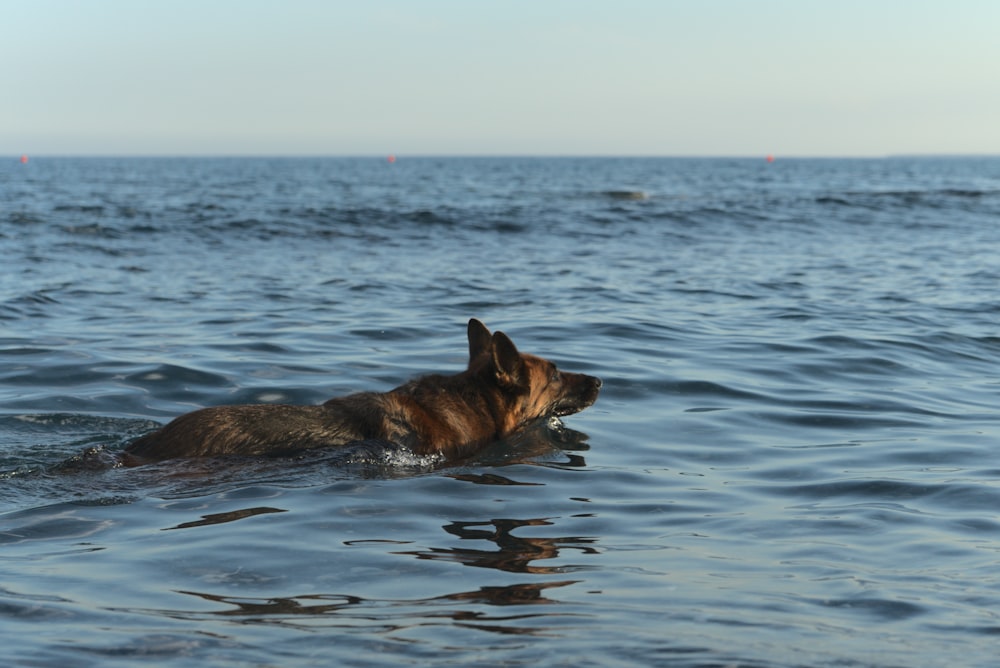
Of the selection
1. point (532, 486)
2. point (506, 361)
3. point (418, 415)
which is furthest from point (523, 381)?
point (532, 486)

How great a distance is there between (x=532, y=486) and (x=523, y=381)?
1.33m

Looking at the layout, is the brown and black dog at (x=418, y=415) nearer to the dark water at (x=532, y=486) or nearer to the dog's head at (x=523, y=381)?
the dog's head at (x=523, y=381)

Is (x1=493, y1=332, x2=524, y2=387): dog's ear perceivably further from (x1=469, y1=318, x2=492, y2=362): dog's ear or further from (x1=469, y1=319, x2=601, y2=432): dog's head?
(x1=469, y1=318, x2=492, y2=362): dog's ear

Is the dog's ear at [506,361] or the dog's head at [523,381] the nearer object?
the dog's ear at [506,361]

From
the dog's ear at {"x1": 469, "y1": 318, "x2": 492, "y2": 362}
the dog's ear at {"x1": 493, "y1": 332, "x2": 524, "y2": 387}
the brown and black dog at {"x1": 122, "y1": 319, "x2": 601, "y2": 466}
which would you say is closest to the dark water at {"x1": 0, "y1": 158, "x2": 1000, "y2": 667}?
the brown and black dog at {"x1": 122, "y1": 319, "x2": 601, "y2": 466}

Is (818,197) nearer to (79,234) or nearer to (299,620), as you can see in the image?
(79,234)

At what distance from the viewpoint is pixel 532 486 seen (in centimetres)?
751

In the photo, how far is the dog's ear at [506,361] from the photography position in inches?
327

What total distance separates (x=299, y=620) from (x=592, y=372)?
7.07m

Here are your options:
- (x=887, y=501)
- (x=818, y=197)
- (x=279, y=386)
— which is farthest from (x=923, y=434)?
(x=818, y=197)

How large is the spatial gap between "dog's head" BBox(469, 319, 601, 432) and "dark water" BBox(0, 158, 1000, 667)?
0.25 metres

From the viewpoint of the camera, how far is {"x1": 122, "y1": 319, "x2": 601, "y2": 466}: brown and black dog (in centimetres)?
720

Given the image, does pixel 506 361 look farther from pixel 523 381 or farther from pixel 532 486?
pixel 532 486

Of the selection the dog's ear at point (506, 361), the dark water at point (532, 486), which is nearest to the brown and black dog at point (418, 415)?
the dog's ear at point (506, 361)
